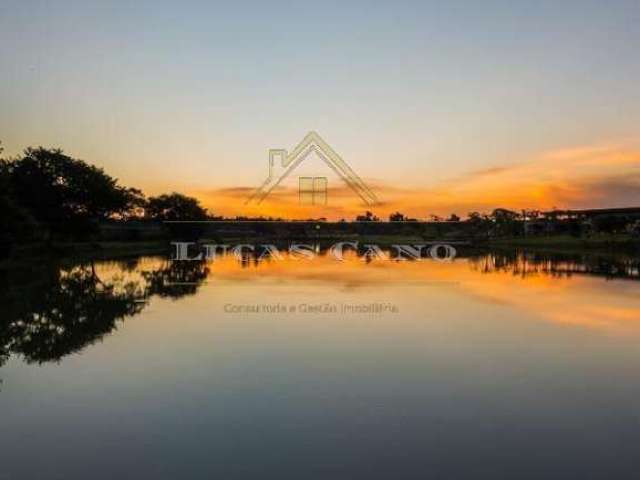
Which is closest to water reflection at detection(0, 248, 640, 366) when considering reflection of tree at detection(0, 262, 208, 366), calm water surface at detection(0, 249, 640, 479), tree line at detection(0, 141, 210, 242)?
reflection of tree at detection(0, 262, 208, 366)

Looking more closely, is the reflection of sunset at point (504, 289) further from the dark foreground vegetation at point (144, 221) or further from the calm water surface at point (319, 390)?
the dark foreground vegetation at point (144, 221)

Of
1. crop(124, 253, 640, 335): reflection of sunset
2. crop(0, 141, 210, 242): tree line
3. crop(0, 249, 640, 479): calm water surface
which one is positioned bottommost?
crop(0, 249, 640, 479): calm water surface

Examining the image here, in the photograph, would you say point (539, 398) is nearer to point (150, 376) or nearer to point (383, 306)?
point (150, 376)

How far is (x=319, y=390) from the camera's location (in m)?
7.61

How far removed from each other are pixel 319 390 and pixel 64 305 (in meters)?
11.6

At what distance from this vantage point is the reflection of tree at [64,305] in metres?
11.0

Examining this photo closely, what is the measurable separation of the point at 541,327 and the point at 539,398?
5.81m

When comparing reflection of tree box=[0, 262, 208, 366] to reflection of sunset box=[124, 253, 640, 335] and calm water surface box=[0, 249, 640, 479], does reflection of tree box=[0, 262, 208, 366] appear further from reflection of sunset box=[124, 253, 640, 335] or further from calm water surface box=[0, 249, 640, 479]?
reflection of sunset box=[124, 253, 640, 335]

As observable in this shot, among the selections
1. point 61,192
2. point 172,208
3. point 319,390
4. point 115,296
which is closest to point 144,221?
point 172,208

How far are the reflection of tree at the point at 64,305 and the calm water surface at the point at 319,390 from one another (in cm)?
10

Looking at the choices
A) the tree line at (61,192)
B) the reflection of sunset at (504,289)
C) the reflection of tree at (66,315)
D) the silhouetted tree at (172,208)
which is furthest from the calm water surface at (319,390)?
the silhouetted tree at (172,208)

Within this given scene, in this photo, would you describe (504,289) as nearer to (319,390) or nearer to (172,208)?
(319,390)

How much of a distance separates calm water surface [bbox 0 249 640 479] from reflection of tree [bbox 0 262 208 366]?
101mm

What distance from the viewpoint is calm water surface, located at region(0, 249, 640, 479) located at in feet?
17.5
